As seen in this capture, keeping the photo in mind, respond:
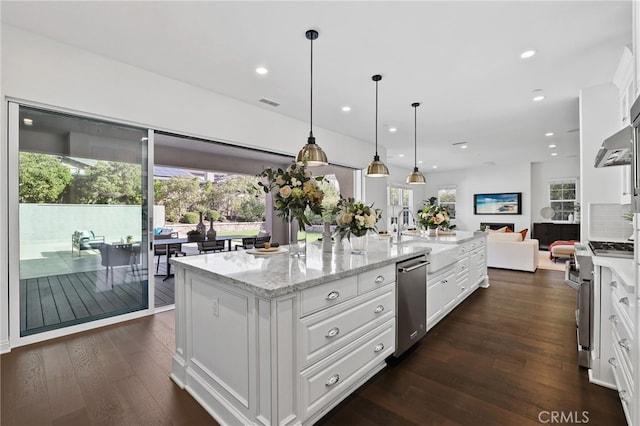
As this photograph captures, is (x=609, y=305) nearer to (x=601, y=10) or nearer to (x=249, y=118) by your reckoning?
(x=601, y=10)

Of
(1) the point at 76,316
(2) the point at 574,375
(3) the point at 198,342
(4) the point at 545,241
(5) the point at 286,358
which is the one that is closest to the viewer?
(5) the point at 286,358

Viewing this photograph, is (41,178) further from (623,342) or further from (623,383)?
(623,383)

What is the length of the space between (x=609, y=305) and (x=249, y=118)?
4426mm

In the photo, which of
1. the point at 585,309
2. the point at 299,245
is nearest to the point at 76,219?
the point at 299,245

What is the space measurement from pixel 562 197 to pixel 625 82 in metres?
7.72

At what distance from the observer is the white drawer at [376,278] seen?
6.49ft

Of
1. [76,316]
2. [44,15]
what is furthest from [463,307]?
[44,15]

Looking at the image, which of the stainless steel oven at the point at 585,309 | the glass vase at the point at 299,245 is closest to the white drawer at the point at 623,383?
the stainless steel oven at the point at 585,309

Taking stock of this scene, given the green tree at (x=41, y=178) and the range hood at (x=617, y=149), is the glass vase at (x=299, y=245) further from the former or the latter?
the green tree at (x=41, y=178)

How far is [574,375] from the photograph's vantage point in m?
2.24

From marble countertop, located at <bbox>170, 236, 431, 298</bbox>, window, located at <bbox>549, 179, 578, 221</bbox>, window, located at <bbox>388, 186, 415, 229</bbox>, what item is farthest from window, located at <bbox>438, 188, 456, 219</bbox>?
marble countertop, located at <bbox>170, 236, 431, 298</bbox>

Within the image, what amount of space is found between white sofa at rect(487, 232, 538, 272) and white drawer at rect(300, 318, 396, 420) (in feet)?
16.1

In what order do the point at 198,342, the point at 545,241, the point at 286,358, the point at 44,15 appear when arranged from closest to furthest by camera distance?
the point at 286,358, the point at 198,342, the point at 44,15, the point at 545,241

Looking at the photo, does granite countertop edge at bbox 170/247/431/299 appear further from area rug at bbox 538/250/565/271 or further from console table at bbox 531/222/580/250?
console table at bbox 531/222/580/250
